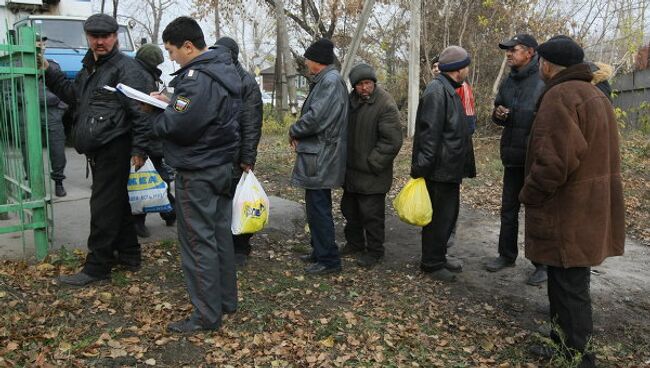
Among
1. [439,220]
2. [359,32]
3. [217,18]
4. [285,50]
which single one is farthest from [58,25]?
[217,18]

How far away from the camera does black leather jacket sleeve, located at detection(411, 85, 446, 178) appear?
4652 millimetres

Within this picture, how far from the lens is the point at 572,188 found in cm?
327

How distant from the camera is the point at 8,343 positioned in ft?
10.8

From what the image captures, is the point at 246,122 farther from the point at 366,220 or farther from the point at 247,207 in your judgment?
the point at 366,220

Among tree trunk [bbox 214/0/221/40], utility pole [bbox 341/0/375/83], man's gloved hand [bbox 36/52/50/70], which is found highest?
tree trunk [bbox 214/0/221/40]

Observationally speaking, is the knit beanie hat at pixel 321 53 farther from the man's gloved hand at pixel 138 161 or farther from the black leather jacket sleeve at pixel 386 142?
the man's gloved hand at pixel 138 161

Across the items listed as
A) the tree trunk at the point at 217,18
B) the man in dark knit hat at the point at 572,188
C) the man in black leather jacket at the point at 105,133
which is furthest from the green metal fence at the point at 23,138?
the tree trunk at the point at 217,18

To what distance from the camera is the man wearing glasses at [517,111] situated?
16.0ft

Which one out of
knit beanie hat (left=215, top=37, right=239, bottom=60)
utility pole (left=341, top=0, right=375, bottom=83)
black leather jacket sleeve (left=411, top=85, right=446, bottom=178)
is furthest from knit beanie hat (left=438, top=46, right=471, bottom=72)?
utility pole (left=341, top=0, right=375, bottom=83)

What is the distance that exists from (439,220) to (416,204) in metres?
0.34

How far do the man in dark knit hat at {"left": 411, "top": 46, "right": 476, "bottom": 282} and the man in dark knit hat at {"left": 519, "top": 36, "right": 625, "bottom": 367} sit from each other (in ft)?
4.15

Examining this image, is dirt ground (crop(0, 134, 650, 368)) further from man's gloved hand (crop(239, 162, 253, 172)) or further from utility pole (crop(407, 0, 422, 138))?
utility pole (crop(407, 0, 422, 138))

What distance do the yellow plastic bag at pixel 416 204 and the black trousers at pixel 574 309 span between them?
4.83ft

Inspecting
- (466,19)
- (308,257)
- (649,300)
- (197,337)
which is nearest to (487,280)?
(649,300)
